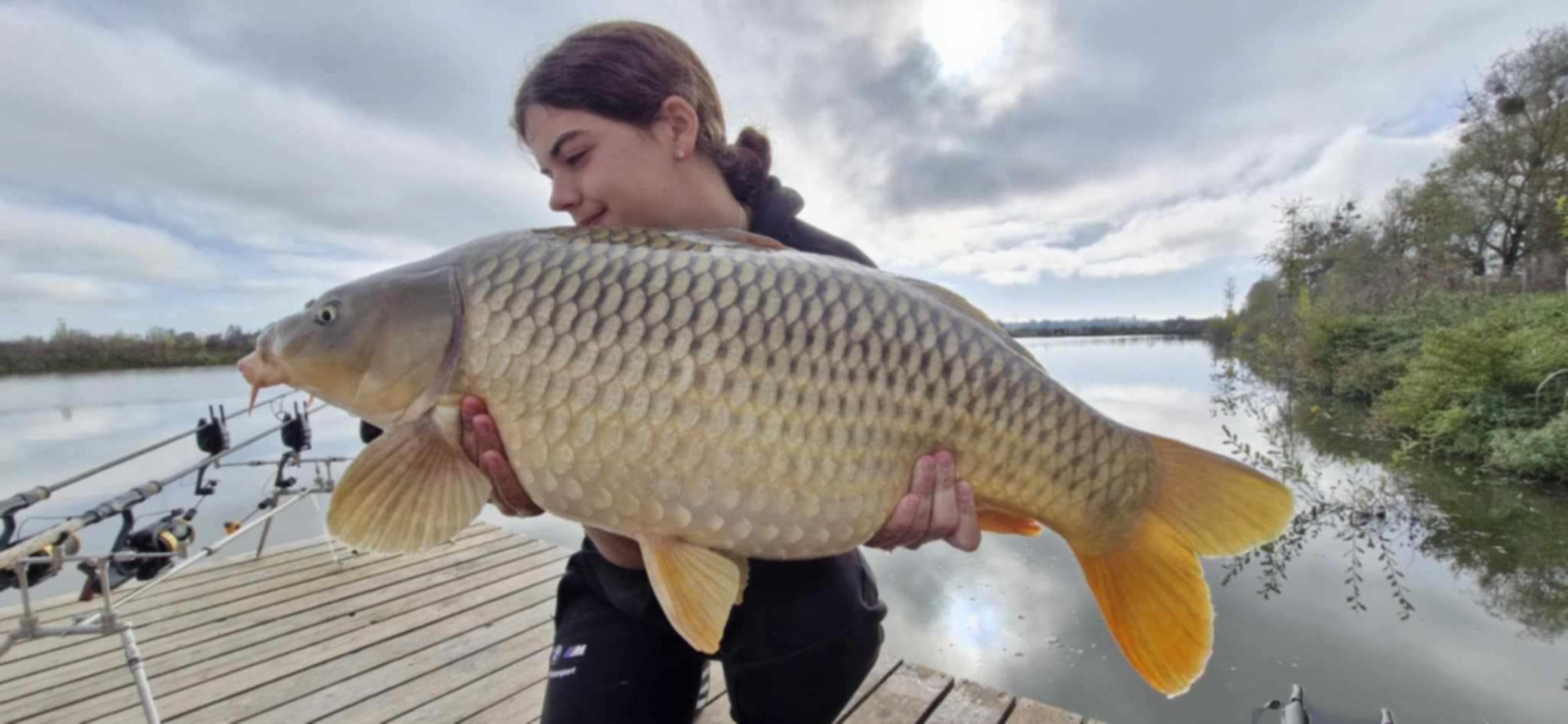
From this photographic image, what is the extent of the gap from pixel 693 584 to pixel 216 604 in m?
2.66

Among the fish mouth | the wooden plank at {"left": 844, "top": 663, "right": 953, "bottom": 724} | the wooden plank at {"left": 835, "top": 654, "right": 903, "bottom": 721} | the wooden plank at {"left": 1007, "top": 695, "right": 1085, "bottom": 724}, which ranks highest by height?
the fish mouth

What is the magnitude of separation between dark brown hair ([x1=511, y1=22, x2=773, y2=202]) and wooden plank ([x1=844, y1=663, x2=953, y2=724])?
1.25 m

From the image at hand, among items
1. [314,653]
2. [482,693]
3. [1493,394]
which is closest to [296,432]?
[314,653]

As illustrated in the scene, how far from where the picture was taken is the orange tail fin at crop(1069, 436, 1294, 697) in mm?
792

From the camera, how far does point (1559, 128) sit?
11445mm

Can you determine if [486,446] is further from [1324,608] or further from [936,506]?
[1324,608]

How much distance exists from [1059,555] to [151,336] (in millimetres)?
16207

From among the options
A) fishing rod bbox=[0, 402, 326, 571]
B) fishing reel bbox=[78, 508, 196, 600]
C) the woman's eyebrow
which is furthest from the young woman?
fishing reel bbox=[78, 508, 196, 600]

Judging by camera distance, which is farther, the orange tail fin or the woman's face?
the woman's face

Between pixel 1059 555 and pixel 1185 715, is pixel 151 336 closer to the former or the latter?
pixel 1059 555

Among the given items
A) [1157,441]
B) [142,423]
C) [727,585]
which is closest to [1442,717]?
[1157,441]

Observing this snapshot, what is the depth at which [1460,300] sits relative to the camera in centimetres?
827

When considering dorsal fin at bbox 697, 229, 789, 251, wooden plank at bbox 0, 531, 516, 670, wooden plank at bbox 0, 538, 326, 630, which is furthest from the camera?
wooden plank at bbox 0, 538, 326, 630

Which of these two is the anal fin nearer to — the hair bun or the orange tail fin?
the orange tail fin
